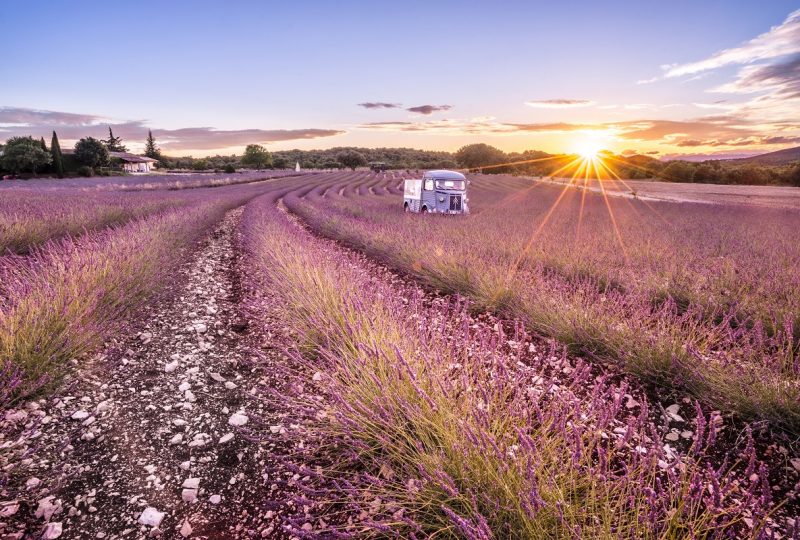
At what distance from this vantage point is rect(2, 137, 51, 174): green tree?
47938 mm

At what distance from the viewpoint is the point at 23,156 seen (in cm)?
4794

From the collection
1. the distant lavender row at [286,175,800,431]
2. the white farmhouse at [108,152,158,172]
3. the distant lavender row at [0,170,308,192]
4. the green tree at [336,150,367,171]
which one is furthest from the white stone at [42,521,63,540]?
the green tree at [336,150,367,171]

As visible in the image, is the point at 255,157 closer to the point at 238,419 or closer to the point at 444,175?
the point at 444,175

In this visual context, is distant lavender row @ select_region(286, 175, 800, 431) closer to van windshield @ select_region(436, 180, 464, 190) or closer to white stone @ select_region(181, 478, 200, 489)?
van windshield @ select_region(436, 180, 464, 190)

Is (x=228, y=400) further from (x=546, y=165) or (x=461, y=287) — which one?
(x=546, y=165)

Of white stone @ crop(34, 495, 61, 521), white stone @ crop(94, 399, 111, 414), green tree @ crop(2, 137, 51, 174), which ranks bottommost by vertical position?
white stone @ crop(34, 495, 61, 521)

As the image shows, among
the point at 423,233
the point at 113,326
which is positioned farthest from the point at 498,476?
the point at 423,233

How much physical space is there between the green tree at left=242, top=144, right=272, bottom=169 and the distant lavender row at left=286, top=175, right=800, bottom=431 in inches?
3668

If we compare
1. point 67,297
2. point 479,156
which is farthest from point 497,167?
point 67,297

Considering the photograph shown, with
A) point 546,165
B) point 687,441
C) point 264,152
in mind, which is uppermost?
point 264,152

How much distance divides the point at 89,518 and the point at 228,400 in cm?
125

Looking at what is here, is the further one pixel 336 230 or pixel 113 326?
pixel 336 230

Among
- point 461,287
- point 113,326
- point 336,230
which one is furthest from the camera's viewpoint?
point 336,230

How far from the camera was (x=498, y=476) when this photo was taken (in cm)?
186
